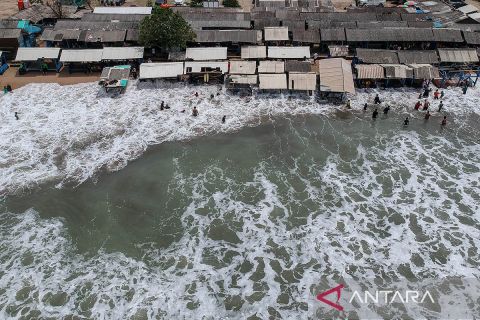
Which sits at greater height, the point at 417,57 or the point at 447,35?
the point at 447,35

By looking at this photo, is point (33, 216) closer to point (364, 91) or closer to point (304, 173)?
point (304, 173)

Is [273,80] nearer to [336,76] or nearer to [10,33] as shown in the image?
[336,76]

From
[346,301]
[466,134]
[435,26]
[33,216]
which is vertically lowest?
[346,301]

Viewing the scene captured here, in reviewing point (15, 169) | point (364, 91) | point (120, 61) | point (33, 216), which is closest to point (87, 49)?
point (120, 61)

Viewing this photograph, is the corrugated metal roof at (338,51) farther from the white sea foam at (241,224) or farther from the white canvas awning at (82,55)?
the white canvas awning at (82,55)

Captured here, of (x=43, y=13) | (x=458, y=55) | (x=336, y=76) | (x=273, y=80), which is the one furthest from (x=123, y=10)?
(x=458, y=55)

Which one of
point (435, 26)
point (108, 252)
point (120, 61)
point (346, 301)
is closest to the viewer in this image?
point (346, 301)
